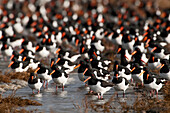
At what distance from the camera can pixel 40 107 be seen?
1494 centimetres

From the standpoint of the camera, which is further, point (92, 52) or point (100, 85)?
point (92, 52)

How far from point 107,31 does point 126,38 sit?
5.32 m

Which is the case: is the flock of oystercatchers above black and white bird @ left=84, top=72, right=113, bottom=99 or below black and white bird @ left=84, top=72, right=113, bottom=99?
above

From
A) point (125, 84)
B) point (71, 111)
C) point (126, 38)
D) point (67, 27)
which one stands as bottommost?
point (71, 111)

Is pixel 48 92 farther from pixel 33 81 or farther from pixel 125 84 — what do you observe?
pixel 125 84

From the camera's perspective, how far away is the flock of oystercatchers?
17.5m

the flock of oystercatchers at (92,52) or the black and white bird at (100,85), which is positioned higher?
the flock of oystercatchers at (92,52)

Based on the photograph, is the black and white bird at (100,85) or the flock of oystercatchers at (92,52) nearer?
the black and white bird at (100,85)

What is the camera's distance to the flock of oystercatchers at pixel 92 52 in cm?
1750

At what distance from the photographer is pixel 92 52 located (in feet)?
77.7

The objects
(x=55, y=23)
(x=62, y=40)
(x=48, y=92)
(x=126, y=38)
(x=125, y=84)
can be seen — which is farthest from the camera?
(x=55, y=23)

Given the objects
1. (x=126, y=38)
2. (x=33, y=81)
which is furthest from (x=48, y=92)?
(x=126, y=38)

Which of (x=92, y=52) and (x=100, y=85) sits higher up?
(x=92, y=52)

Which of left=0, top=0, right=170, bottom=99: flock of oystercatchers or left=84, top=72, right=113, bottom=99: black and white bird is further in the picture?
left=0, top=0, right=170, bottom=99: flock of oystercatchers
